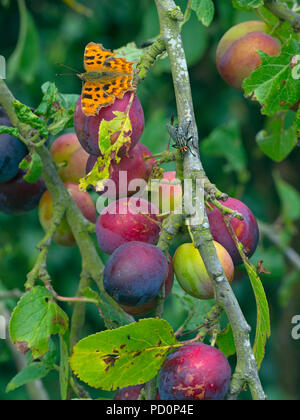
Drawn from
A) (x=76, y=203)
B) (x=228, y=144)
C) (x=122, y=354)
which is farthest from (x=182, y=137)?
(x=228, y=144)

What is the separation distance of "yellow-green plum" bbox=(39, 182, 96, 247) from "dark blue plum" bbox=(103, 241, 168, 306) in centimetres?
26

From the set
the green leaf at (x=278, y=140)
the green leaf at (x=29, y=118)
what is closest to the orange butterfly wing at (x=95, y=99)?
the green leaf at (x=29, y=118)

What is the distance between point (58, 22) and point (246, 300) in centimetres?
123

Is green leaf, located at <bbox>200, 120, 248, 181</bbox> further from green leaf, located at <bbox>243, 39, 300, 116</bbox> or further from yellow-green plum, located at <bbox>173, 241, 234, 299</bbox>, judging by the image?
yellow-green plum, located at <bbox>173, 241, 234, 299</bbox>

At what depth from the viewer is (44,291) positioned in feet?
2.35

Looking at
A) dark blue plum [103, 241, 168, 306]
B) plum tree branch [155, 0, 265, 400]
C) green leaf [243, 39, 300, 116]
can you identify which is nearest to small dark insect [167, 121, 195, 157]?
plum tree branch [155, 0, 265, 400]

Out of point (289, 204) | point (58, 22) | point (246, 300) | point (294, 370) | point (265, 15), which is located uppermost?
point (58, 22)

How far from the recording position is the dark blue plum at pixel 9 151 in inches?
30.9

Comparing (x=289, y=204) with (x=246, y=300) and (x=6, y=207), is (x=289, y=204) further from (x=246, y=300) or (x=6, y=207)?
(x=6, y=207)

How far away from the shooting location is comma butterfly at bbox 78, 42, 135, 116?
0.65 meters

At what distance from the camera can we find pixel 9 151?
787 mm

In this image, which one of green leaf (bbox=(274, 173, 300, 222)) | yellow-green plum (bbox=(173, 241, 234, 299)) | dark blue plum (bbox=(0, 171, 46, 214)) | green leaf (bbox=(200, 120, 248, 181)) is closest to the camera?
yellow-green plum (bbox=(173, 241, 234, 299))
